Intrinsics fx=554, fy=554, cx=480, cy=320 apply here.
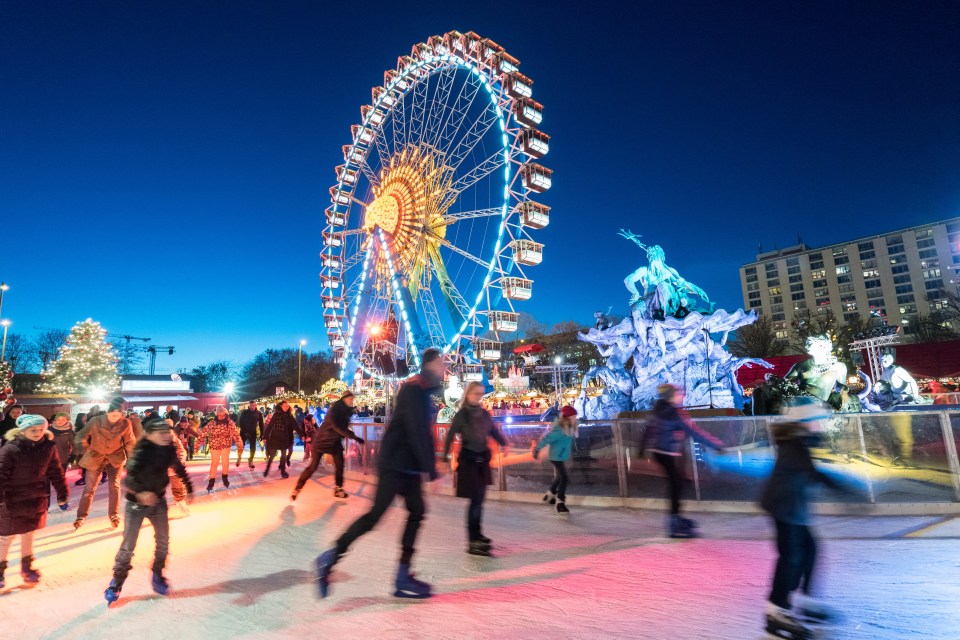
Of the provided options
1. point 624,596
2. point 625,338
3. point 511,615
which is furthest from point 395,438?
point 625,338

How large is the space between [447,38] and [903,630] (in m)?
24.2

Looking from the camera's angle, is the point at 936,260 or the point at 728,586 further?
the point at 936,260

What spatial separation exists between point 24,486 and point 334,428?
370 centimetres

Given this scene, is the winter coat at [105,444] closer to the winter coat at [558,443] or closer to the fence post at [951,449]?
the winter coat at [558,443]

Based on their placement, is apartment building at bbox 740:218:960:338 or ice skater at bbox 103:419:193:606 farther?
apartment building at bbox 740:218:960:338

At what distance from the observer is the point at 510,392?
3578 centimetres

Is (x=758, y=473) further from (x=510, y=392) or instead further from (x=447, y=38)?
(x=510, y=392)

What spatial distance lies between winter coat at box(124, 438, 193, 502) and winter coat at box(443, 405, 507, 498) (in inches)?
91.3

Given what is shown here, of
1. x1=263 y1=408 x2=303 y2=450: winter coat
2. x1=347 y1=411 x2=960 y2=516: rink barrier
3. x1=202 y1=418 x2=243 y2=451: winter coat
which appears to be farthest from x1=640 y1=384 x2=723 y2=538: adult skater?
x1=263 y1=408 x2=303 y2=450: winter coat

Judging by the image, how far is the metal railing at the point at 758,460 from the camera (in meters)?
6.20

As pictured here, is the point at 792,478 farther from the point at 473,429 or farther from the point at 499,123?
the point at 499,123

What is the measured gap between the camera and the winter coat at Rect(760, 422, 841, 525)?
3.34m

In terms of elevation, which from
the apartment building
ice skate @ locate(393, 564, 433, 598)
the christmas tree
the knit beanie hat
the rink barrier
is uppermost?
the apartment building

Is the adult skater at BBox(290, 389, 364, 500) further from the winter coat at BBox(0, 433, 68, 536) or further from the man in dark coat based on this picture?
the man in dark coat
